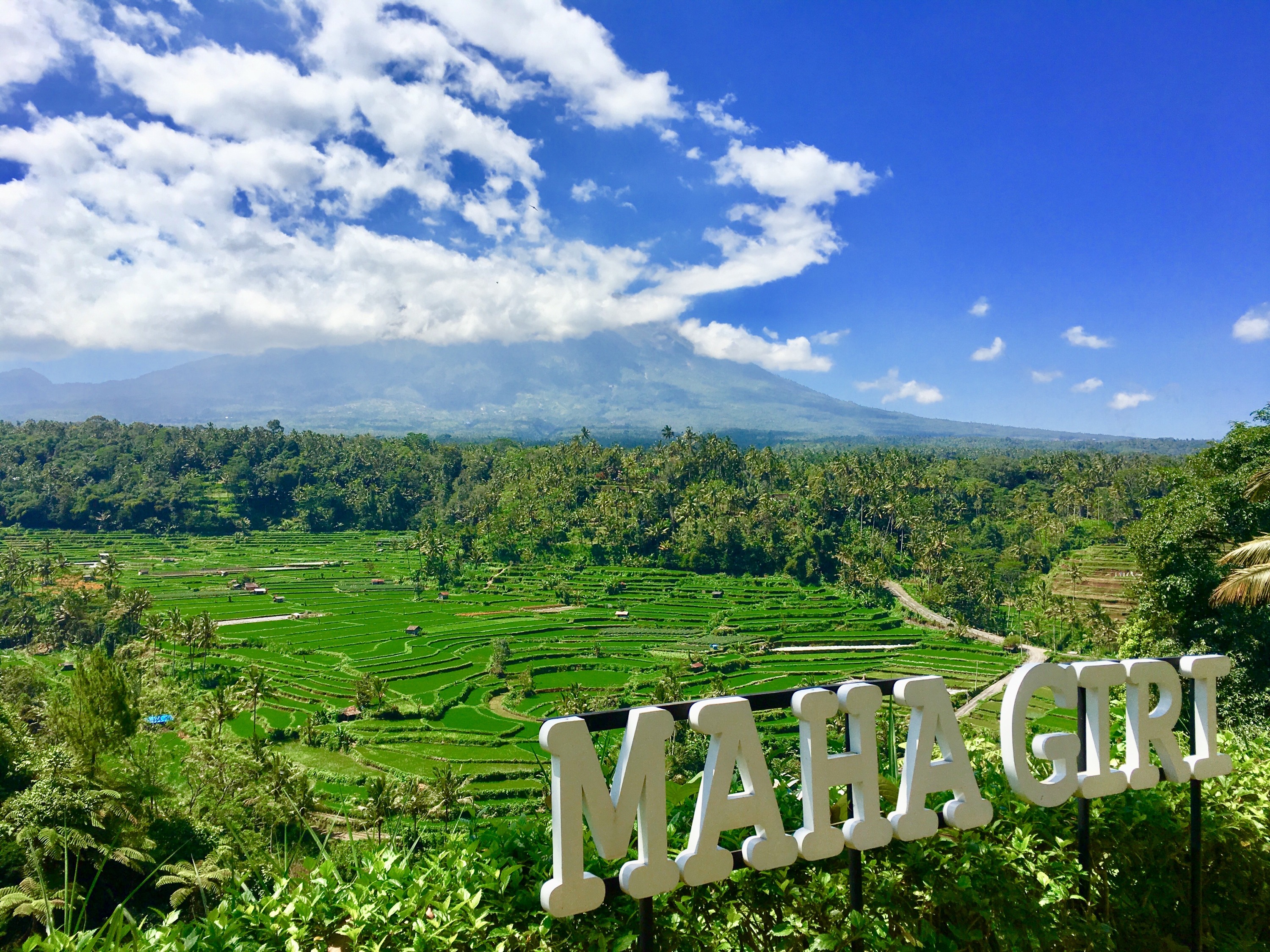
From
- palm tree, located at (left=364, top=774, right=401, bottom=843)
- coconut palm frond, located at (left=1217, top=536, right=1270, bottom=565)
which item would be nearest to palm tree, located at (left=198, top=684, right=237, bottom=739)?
palm tree, located at (left=364, top=774, right=401, bottom=843)

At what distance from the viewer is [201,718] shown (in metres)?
29.8

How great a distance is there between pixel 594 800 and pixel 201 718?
113 feet

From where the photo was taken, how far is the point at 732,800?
2281 millimetres

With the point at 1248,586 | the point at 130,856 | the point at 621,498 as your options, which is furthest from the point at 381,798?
the point at 621,498

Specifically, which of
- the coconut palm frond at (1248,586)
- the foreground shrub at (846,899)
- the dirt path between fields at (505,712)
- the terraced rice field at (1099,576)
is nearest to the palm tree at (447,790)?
the dirt path between fields at (505,712)

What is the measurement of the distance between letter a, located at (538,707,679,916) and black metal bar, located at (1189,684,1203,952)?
2388 millimetres

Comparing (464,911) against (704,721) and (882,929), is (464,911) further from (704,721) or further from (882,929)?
(882,929)

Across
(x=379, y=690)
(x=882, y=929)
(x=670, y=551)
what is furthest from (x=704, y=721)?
(x=670, y=551)

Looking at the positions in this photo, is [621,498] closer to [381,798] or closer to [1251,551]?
[381,798]

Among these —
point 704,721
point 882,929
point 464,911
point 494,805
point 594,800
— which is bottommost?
point 494,805

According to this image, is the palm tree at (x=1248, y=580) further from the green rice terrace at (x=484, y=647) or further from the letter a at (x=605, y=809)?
the green rice terrace at (x=484, y=647)

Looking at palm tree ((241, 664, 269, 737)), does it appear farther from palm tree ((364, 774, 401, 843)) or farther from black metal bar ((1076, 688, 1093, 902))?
black metal bar ((1076, 688, 1093, 902))

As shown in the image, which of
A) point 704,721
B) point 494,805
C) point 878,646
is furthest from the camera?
point 878,646

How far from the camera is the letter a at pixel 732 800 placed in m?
2.20
